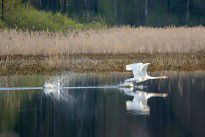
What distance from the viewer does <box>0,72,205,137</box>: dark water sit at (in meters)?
13.7

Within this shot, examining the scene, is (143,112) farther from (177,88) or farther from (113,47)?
(113,47)

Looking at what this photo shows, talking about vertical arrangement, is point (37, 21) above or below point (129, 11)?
below

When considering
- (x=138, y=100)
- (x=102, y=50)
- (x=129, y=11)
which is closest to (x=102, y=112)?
(x=138, y=100)

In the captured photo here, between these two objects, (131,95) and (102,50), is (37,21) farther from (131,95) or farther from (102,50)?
(131,95)

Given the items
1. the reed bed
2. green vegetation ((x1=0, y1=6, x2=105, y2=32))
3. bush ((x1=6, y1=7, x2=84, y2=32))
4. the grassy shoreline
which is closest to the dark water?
the grassy shoreline

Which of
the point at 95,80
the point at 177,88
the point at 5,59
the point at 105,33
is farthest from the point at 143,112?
the point at 105,33

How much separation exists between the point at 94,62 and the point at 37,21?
18722 mm

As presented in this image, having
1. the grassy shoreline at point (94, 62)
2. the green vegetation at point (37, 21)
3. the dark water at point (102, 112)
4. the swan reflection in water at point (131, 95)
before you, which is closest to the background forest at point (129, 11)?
the green vegetation at point (37, 21)

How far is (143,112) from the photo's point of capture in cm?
1611

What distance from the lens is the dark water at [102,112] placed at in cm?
1366

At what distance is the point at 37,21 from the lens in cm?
4666

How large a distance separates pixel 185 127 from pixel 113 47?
16566 mm

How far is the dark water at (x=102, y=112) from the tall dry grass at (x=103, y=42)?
7.33 metres

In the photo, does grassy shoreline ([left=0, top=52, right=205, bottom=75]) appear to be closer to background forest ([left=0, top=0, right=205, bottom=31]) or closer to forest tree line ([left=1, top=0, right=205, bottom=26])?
background forest ([left=0, top=0, right=205, bottom=31])
